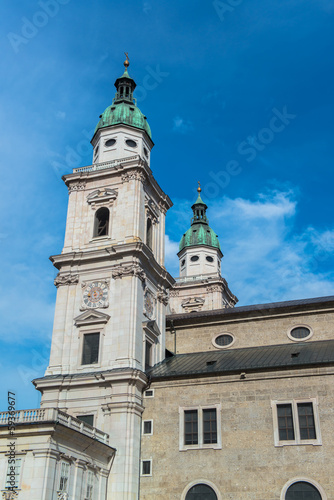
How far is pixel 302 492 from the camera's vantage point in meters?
30.8

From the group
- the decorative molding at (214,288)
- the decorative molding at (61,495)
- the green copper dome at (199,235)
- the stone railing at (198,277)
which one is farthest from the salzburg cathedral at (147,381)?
the green copper dome at (199,235)

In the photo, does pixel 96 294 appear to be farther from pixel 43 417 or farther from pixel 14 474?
pixel 14 474

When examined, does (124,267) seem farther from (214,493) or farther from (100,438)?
(214,493)

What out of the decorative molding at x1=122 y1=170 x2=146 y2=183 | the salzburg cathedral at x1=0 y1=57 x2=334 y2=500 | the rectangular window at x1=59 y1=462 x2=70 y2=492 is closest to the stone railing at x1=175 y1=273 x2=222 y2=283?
the salzburg cathedral at x1=0 y1=57 x2=334 y2=500

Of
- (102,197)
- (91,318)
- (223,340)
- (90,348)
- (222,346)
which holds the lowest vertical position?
(90,348)

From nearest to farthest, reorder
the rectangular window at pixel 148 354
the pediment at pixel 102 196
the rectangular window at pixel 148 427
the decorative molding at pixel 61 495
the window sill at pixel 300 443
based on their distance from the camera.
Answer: the decorative molding at pixel 61 495 < the window sill at pixel 300 443 < the rectangular window at pixel 148 427 < the rectangular window at pixel 148 354 < the pediment at pixel 102 196

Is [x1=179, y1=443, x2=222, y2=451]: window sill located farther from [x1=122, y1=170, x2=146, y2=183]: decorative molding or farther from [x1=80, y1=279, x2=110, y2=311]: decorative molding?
[x1=122, y1=170, x2=146, y2=183]: decorative molding

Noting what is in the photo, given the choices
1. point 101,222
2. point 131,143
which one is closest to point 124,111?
point 131,143

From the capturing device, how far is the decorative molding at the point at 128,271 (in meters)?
40.1

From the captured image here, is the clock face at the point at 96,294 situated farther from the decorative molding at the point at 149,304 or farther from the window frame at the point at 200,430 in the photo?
the window frame at the point at 200,430

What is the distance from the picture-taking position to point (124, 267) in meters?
40.5

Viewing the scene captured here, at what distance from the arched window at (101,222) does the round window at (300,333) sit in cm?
1582

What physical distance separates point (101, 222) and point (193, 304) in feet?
87.2

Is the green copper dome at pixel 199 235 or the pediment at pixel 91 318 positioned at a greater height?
the green copper dome at pixel 199 235
